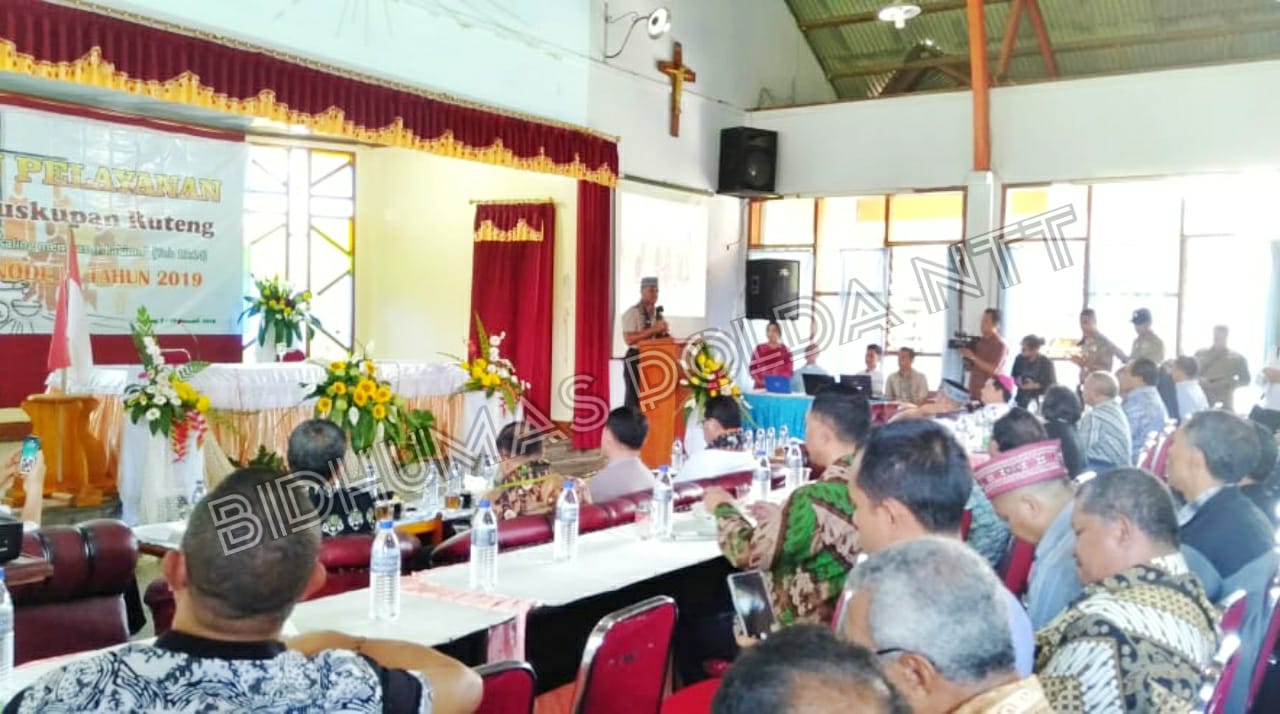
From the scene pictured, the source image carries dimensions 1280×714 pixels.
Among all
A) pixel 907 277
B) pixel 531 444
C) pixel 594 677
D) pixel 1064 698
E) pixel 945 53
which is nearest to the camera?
pixel 1064 698

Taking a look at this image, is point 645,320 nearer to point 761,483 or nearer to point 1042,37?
point 761,483

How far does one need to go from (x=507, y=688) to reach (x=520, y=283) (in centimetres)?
903

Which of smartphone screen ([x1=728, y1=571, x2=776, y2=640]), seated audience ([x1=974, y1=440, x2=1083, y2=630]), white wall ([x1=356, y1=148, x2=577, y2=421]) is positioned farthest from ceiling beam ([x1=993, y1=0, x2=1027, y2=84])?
smartphone screen ([x1=728, y1=571, x2=776, y2=640])

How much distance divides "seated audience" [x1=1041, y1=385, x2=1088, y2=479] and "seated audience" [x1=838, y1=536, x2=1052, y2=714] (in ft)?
9.69

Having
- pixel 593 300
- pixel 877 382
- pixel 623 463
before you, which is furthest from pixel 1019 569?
pixel 877 382

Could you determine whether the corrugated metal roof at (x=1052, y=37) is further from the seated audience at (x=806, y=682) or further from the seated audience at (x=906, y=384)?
the seated audience at (x=806, y=682)

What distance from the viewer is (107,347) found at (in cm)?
889

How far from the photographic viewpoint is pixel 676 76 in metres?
10.7

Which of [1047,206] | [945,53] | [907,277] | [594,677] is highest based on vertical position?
[945,53]

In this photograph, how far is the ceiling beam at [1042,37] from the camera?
11117mm

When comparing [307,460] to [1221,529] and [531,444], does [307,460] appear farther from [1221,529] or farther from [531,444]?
[1221,529]

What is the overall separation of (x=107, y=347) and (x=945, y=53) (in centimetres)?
930

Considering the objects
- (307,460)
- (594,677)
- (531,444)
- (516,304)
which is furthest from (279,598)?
(516,304)

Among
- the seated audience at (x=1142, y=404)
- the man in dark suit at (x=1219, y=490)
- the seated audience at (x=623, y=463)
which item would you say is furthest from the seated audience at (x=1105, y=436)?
the seated audience at (x=623, y=463)
